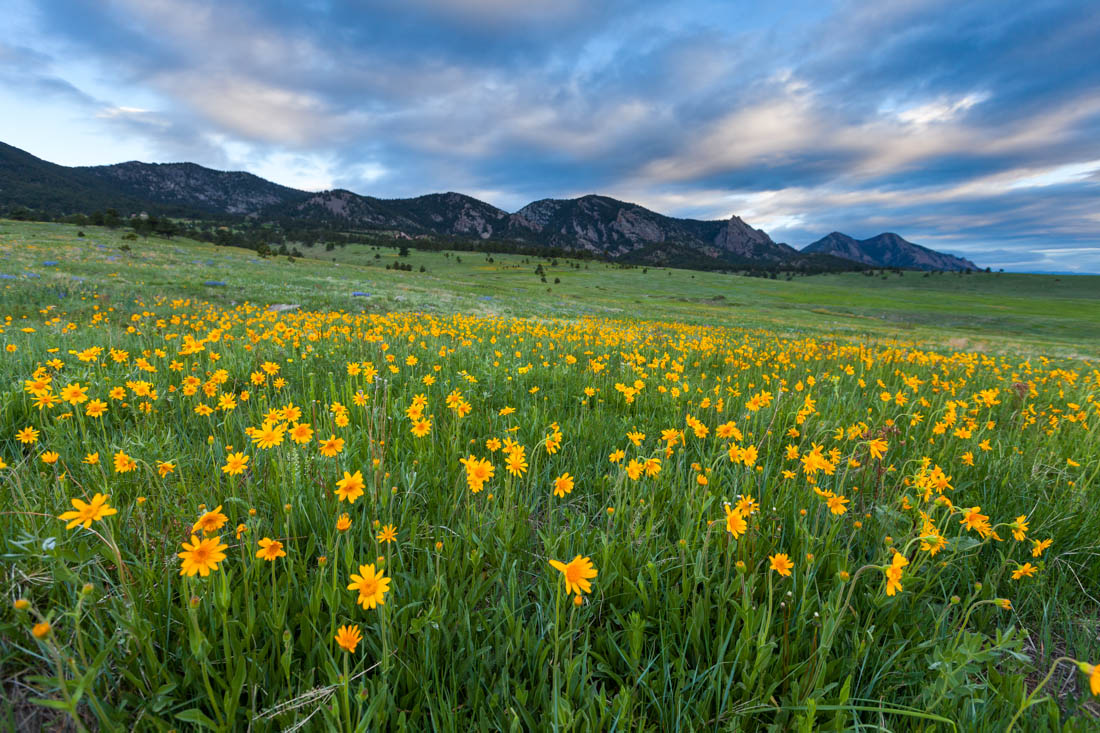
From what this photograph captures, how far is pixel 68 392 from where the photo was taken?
Result: 256cm

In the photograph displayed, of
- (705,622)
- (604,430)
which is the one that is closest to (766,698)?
(705,622)

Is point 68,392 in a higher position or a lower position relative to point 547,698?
higher

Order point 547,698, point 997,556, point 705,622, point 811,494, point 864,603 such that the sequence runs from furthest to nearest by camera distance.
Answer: point 811,494 < point 997,556 < point 864,603 < point 705,622 < point 547,698

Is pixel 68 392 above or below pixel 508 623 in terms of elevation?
above

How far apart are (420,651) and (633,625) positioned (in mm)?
796

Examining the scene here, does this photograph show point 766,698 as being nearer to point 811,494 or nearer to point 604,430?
point 811,494

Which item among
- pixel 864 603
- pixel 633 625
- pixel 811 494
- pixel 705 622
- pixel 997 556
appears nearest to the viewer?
pixel 633 625

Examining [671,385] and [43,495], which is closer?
[43,495]

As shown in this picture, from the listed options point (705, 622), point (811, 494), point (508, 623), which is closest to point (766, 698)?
point (705, 622)

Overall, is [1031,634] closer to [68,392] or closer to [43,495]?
[43,495]

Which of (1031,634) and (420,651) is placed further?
(1031,634)

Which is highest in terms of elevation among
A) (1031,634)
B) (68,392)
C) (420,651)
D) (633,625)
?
(68,392)

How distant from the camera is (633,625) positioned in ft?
5.28

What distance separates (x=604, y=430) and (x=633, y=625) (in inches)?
84.6
